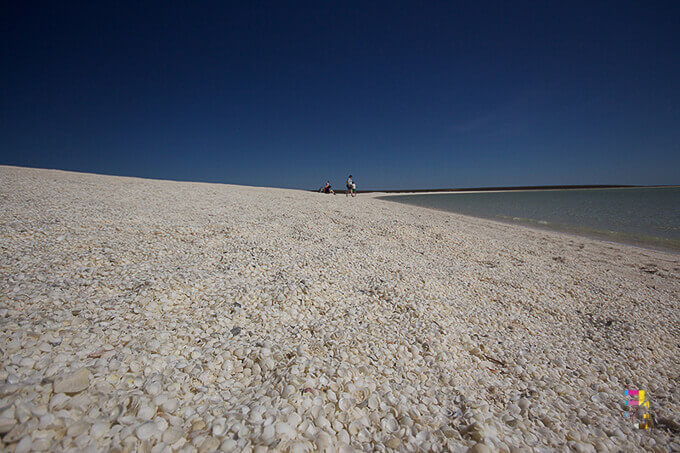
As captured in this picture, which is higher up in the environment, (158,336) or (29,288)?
(29,288)

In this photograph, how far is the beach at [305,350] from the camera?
1.73 m

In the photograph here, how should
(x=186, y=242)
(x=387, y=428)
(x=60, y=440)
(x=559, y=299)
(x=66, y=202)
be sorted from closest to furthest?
(x=60, y=440) < (x=387, y=428) < (x=559, y=299) < (x=186, y=242) < (x=66, y=202)

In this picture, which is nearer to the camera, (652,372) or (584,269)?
(652,372)

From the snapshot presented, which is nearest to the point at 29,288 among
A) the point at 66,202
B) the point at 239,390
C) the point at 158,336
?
the point at 158,336

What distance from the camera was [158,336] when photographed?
2.45 m

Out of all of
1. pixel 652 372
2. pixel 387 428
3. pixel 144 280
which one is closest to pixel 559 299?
pixel 652 372

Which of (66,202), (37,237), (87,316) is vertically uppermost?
(66,202)

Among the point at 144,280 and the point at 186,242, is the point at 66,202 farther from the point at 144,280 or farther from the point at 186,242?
the point at 144,280

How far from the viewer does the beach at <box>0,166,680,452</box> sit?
1731 millimetres

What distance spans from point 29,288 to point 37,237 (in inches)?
94.7

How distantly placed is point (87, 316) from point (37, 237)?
3.38m

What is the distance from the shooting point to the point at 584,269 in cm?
602

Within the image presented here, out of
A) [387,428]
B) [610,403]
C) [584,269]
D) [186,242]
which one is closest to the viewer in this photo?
[387,428]

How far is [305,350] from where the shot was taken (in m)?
2.58
